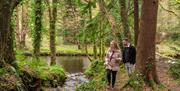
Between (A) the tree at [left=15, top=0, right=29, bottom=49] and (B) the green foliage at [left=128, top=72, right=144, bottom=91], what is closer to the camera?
(B) the green foliage at [left=128, top=72, right=144, bottom=91]

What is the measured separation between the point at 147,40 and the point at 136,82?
1706 mm

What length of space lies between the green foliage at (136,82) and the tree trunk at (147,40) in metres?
0.28

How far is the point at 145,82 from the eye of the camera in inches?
576

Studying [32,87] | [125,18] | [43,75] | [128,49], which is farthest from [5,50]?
[125,18]

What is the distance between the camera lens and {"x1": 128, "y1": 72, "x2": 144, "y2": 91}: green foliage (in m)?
14.1

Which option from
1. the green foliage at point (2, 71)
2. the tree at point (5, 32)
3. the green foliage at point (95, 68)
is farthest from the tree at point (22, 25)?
the green foliage at point (2, 71)

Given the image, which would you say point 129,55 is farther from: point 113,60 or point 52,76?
point 52,76

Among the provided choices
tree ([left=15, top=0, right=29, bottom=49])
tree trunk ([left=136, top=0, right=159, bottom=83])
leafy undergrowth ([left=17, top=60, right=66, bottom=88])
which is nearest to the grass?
leafy undergrowth ([left=17, top=60, right=66, bottom=88])

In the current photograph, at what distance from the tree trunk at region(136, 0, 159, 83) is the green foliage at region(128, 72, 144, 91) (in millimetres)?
283

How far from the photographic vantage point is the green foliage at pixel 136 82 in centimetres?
1412

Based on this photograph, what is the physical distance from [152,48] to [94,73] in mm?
8722

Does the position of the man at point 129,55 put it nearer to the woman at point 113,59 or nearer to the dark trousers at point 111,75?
the dark trousers at point 111,75

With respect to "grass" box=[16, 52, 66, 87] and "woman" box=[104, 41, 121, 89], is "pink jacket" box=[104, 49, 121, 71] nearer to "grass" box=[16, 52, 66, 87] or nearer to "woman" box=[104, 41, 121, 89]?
"woman" box=[104, 41, 121, 89]

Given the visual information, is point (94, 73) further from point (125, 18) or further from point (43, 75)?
point (43, 75)
